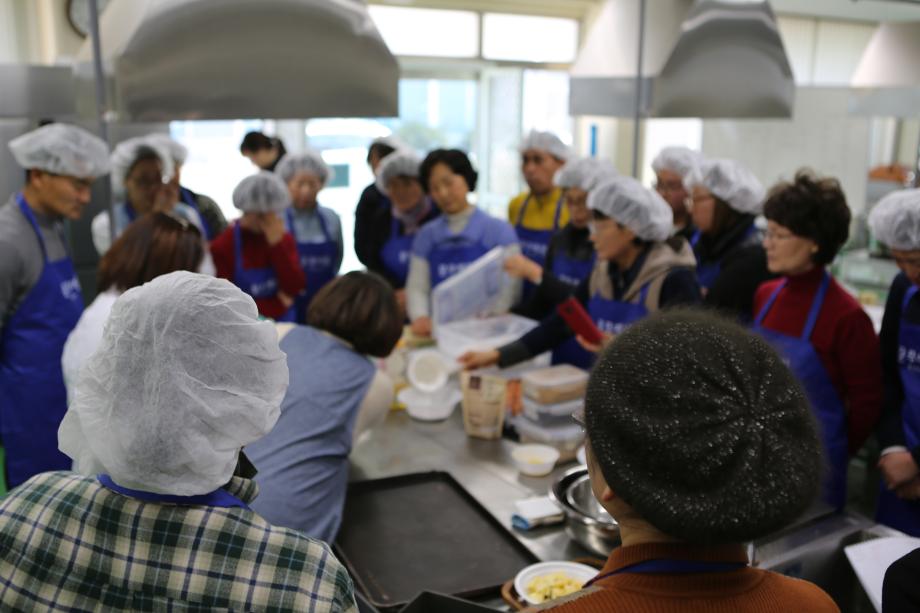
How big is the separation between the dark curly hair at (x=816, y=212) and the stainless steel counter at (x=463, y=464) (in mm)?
993

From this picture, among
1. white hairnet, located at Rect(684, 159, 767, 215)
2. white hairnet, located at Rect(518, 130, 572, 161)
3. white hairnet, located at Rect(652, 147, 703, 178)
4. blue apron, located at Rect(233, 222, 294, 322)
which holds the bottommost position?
blue apron, located at Rect(233, 222, 294, 322)

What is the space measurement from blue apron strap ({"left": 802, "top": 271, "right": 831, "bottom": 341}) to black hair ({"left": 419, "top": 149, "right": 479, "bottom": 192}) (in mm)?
1894

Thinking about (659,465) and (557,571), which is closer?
(659,465)

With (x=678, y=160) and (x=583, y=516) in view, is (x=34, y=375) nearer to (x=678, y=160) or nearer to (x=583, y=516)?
(x=583, y=516)

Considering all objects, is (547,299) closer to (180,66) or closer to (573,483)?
(573,483)

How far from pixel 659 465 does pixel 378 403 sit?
1.40 metres

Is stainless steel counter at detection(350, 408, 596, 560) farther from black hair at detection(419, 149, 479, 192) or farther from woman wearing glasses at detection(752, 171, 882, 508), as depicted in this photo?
black hair at detection(419, 149, 479, 192)

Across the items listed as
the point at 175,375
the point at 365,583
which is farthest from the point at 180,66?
the point at 365,583

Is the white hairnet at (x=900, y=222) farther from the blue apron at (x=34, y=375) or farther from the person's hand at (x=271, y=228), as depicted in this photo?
the blue apron at (x=34, y=375)

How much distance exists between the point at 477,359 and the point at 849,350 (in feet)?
3.96

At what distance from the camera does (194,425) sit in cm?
102

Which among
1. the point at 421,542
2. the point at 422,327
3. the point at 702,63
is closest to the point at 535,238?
the point at 422,327

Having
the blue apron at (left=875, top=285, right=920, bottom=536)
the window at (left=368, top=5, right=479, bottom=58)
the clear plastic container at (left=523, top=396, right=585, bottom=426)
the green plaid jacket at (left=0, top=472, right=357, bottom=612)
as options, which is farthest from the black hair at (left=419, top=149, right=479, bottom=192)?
the window at (left=368, top=5, right=479, bottom=58)

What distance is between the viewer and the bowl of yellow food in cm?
157
